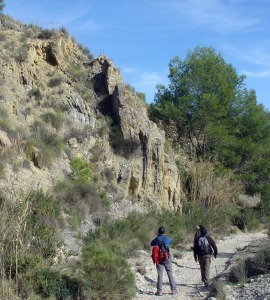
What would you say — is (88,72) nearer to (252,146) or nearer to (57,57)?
(57,57)

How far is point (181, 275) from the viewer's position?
1577 cm

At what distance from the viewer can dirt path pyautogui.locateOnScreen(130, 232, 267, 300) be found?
41.9 feet

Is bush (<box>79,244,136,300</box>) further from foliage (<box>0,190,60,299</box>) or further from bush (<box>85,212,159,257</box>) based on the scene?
bush (<box>85,212,159,257</box>)

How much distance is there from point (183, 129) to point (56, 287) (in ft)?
77.3

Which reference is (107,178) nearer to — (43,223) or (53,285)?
(43,223)

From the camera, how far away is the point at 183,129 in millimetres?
33719

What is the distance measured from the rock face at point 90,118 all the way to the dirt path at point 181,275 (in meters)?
5.31

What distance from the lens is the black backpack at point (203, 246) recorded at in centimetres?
1318

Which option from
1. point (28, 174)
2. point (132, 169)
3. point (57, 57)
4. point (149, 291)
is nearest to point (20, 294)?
point (149, 291)

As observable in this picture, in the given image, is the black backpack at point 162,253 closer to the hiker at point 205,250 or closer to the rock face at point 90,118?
the hiker at point 205,250

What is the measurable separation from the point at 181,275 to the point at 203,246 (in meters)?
2.93

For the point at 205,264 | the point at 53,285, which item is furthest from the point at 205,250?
the point at 53,285

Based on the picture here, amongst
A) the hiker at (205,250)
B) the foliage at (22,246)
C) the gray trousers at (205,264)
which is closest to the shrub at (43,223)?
the foliage at (22,246)

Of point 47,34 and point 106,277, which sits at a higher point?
point 47,34
